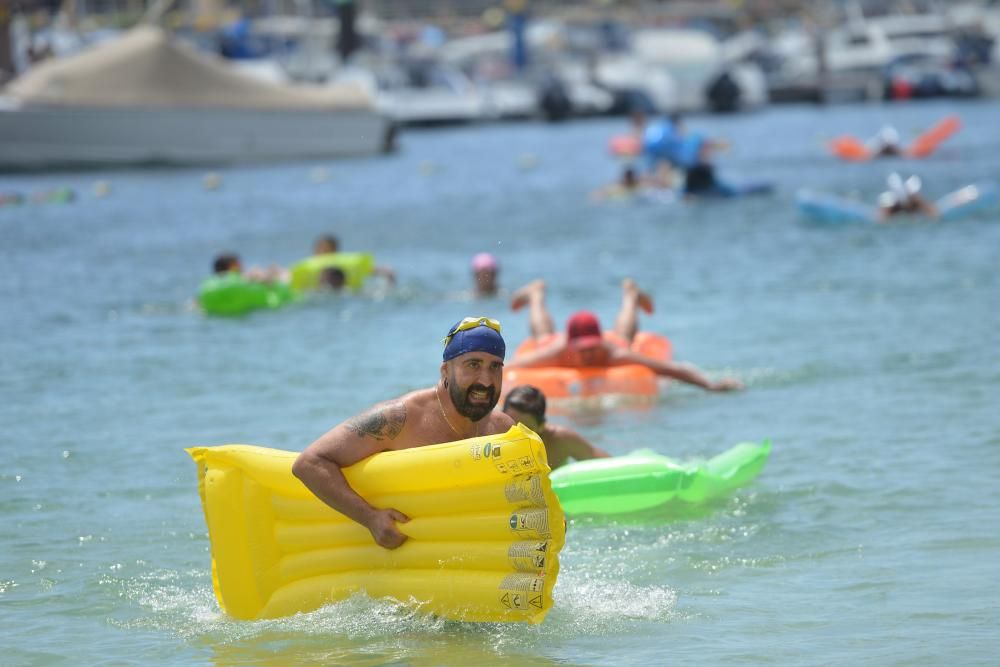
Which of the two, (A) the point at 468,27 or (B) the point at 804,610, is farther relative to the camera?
(A) the point at 468,27

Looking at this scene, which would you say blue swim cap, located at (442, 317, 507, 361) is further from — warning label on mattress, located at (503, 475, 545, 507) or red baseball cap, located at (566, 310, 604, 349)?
red baseball cap, located at (566, 310, 604, 349)

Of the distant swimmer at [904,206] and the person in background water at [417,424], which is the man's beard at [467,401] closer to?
the person in background water at [417,424]

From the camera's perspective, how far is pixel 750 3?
98.0 metres

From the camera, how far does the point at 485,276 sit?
47.8ft

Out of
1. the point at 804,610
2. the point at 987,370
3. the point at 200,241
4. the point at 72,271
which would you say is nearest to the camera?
the point at 804,610

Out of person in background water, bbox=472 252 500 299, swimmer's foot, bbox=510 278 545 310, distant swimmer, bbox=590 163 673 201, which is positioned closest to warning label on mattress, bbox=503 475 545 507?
swimmer's foot, bbox=510 278 545 310

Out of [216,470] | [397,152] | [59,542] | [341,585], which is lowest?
[397,152]

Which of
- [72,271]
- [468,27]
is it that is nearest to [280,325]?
[72,271]

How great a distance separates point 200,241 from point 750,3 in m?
78.9

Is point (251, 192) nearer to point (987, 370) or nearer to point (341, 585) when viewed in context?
point (987, 370)

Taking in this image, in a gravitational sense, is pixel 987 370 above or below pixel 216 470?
below

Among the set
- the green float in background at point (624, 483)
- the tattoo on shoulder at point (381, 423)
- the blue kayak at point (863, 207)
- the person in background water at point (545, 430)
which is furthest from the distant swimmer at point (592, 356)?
the blue kayak at point (863, 207)

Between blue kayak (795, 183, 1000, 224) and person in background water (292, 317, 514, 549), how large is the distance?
52.8 ft

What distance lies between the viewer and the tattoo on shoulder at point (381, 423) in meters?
5.78
